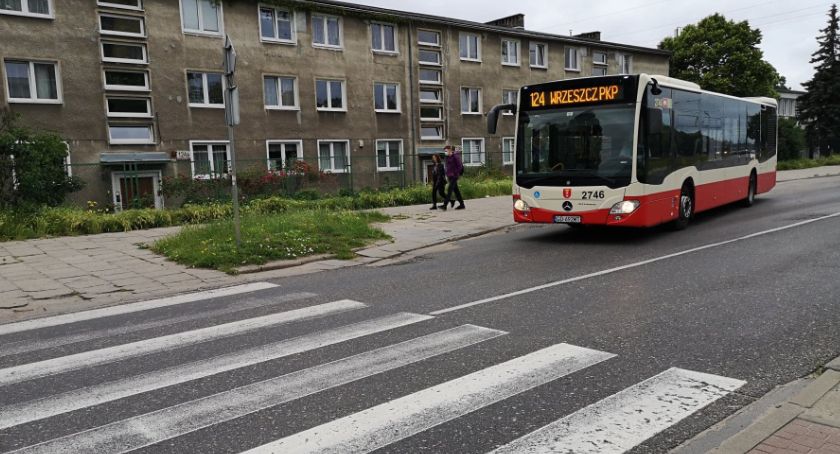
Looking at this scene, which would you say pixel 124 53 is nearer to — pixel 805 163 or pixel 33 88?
pixel 33 88

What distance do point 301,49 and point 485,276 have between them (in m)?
21.3

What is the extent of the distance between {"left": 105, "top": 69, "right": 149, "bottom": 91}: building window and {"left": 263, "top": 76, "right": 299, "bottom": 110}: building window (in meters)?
4.89

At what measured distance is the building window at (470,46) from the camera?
33.4m

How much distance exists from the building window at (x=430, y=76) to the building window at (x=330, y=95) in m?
4.88

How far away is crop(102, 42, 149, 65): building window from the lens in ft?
73.0

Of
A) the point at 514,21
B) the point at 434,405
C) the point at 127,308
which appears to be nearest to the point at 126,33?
the point at 127,308

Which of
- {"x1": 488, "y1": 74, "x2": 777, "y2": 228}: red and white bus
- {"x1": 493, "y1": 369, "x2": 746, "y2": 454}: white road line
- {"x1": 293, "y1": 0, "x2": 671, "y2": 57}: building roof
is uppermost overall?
{"x1": 293, "y1": 0, "x2": 671, "y2": 57}: building roof

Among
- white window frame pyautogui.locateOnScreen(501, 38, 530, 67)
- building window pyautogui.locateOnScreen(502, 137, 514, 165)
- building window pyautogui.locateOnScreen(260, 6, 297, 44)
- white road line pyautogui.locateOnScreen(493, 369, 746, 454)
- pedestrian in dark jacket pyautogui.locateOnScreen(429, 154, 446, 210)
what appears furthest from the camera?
white window frame pyautogui.locateOnScreen(501, 38, 530, 67)

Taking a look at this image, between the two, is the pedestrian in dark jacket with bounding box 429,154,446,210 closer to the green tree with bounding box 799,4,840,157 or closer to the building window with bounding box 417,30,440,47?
the building window with bounding box 417,30,440,47

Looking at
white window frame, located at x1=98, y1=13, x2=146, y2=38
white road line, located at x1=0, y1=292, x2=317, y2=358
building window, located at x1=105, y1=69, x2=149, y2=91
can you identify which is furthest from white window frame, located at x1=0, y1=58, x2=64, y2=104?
white road line, located at x1=0, y1=292, x2=317, y2=358

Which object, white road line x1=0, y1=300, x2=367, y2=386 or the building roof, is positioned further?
the building roof

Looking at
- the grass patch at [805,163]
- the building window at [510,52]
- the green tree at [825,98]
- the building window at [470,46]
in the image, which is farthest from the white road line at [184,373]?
the green tree at [825,98]

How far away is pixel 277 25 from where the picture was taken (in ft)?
86.9

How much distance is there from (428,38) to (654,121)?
22.6 m
